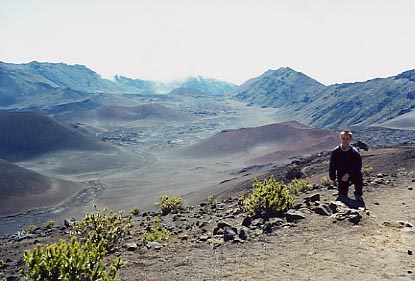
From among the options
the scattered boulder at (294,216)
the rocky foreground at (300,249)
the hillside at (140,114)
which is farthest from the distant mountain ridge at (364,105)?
the scattered boulder at (294,216)

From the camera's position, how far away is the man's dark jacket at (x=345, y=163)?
8.56m

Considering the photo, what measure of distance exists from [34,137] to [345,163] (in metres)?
85.0

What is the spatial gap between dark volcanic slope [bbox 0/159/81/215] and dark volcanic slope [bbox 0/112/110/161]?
95.0ft

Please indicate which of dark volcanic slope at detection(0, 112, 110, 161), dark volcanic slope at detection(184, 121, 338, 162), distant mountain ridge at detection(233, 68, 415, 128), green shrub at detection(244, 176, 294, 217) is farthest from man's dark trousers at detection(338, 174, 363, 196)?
distant mountain ridge at detection(233, 68, 415, 128)

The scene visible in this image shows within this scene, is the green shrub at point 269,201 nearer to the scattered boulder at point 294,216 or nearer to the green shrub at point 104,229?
the scattered boulder at point 294,216

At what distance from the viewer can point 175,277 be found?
20.2ft

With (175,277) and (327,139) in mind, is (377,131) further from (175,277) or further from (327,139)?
(175,277)

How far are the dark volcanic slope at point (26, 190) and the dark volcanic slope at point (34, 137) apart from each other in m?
29.0

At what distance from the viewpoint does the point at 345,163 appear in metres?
8.70

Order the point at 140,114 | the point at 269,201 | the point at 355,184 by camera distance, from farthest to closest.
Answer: the point at 140,114 < the point at 269,201 < the point at 355,184

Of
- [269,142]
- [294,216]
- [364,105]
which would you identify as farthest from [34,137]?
[364,105]

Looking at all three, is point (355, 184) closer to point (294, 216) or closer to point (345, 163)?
point (345, 163)

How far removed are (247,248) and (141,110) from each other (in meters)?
147

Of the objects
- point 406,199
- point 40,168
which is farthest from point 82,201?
point 406,199
